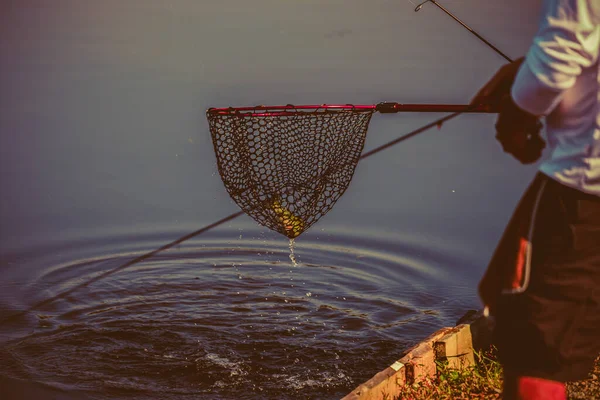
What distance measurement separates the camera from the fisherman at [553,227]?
6.11ft

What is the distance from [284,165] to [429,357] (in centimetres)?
157

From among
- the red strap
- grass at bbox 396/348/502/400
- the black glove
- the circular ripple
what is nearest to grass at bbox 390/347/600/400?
grass at bbox 396/348/502/400

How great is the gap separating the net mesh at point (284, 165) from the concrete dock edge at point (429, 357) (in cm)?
111

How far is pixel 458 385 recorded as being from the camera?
12.6 feet

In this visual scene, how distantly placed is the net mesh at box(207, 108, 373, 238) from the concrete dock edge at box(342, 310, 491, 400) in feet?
3.63

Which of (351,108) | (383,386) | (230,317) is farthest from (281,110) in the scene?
(230,317)

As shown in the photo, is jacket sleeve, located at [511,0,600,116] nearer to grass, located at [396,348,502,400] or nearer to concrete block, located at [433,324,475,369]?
grass, located at [396,348,502,400]

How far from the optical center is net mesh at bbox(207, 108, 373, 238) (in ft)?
13.5

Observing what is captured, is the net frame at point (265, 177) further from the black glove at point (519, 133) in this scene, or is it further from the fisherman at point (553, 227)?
the fisherman at point (553, 227)

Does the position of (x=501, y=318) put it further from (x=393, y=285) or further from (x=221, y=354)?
(x=393, y=285)

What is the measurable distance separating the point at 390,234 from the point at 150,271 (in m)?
3.50

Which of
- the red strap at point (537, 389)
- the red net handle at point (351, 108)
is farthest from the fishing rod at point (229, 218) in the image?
the red strap at point (537, 389)

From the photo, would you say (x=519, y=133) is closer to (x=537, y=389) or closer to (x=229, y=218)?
(x=537, y=389)

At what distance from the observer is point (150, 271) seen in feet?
26.2
